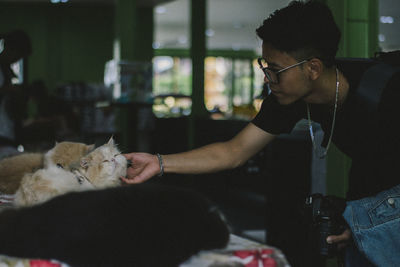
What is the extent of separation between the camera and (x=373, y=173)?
62.9 inches

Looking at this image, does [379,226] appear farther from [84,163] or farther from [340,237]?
[84,163]

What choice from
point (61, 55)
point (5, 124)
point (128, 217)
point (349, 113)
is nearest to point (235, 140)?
point (349, 113)

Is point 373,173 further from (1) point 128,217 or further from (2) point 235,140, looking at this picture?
(1) point 128,217

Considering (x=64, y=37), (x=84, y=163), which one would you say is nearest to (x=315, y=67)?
(x=84, y=163)

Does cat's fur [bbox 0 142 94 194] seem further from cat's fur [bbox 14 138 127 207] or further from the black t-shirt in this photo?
the black t-shirt

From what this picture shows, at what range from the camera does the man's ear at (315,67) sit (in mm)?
1574

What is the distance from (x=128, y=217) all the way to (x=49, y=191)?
0.32m

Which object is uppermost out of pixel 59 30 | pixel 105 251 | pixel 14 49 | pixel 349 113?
pixel 59 30

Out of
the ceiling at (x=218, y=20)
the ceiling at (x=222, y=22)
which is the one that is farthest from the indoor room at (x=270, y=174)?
the ceiling at (x=222, y=22)

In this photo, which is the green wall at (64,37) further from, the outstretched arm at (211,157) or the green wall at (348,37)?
the outstretched arm at (211,157)

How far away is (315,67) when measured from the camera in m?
1.59

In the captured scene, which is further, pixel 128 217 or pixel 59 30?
pixel 59 30

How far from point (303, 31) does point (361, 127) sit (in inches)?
14.3

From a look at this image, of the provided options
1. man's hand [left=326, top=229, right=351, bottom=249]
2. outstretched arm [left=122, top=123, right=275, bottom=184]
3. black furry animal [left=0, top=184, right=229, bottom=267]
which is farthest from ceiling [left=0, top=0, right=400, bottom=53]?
black furry animal [left=0, top=184, right=229, bottom=267]
